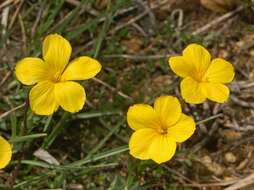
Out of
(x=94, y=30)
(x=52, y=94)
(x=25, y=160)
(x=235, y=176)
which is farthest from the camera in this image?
(x=94, y=30)

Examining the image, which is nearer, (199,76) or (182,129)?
(182,129)

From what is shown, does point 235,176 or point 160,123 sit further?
point 235,176

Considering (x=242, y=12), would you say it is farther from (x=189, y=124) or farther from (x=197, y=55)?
(x=189, y=124)

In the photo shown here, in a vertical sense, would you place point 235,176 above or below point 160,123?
below

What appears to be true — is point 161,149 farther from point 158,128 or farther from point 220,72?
point 220,72

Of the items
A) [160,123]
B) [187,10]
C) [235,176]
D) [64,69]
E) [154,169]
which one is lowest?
[235,176]

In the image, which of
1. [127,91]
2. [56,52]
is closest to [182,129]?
[56,52]

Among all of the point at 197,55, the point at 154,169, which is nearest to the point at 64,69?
the point at 197,55
